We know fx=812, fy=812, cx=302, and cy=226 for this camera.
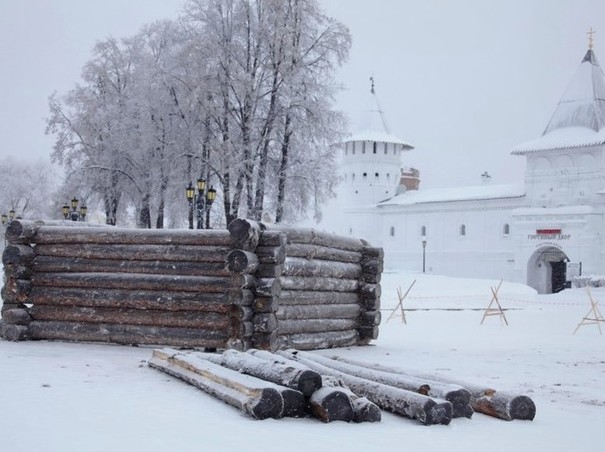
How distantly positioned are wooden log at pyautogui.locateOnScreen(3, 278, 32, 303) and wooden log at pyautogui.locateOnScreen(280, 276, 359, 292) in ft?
12.8

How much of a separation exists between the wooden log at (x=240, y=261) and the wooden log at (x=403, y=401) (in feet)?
11.3

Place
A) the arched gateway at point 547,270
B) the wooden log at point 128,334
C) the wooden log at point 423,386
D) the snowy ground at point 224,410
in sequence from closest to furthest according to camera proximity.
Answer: the snowy ground at point 224,410 → the wooden log at point 423,386 → the wooden log at point 128,334 → the arched gateway at point 547,270

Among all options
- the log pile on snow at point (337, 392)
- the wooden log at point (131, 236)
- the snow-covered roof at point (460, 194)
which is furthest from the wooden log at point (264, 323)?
the snow-covered roof at point (460, 194)

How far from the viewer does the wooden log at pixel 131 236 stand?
457 inches

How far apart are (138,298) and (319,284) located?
2950mm

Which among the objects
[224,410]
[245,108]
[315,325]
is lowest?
[224,410]

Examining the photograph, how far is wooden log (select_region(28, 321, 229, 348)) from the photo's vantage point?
11.5 m

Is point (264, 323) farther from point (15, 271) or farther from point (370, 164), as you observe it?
point (370, 164)

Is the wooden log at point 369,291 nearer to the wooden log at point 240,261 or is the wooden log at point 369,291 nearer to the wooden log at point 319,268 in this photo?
the wooden log at point 319,268

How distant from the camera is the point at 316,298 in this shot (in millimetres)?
13086

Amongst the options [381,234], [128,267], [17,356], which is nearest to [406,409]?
[17,356]

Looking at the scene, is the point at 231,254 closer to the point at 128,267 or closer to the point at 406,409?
the point at 128,267

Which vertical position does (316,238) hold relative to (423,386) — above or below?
above

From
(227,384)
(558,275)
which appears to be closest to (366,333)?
(227,384)
